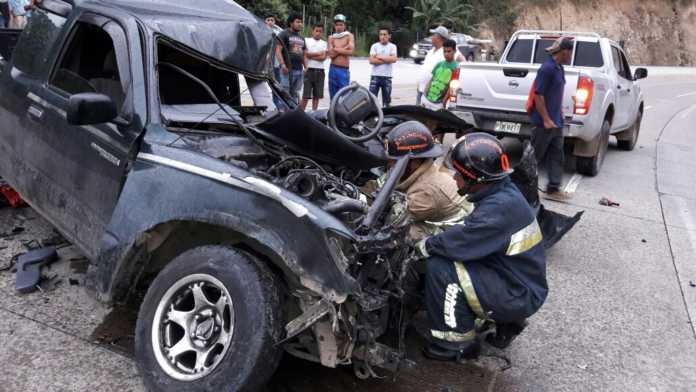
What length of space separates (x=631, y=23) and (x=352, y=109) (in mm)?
55848

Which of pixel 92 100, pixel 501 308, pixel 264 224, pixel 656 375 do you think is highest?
pixel 92 100

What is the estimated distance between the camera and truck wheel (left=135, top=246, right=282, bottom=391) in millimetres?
2674

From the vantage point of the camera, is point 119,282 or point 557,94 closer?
point 119,282

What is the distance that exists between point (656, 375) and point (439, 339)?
1.45m

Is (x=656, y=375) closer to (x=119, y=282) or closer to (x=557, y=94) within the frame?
(x=119, y=282)

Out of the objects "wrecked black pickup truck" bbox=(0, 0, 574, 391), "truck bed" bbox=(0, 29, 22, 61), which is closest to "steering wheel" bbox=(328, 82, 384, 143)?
"wrecked black pickup truck" bbox=(0, 0, 574, 391)

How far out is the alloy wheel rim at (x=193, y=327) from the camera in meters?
2.79

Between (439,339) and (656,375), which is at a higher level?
(439,339)

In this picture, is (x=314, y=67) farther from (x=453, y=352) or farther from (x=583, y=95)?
(x=453, y=352)

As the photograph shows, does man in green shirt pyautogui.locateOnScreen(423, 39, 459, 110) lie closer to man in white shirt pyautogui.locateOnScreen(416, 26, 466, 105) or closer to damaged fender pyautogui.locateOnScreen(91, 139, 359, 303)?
man in white shirt pyautogui.locateOnScreen(416, 26, 466, 105)

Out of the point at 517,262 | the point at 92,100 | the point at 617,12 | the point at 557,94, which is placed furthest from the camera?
the point at 617,12

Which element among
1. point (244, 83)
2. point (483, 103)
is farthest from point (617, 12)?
point (244, 83)

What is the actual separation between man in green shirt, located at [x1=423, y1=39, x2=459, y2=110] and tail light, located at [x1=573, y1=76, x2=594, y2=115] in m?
1.85

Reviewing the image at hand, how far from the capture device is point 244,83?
4480mm
